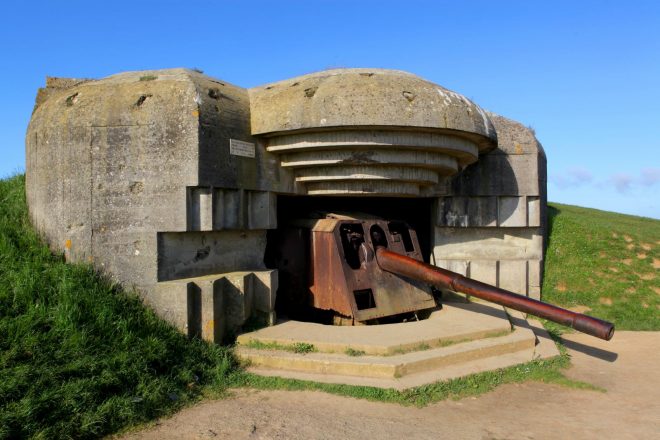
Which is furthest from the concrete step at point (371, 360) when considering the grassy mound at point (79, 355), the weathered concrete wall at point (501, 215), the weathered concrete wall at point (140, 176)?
the weathered concrete wall at point (501, 215)

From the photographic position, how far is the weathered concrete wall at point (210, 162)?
496cm

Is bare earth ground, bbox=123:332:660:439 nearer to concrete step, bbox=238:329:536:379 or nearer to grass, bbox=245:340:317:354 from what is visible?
concrete step, bbox=238:329:536:379

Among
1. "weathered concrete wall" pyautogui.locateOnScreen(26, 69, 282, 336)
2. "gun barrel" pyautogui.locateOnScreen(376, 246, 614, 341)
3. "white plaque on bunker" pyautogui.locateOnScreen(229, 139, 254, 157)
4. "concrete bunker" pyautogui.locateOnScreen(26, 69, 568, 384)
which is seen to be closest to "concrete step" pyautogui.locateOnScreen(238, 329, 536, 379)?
"gun barrel" pyautogui.locateOnScreen(376, 246, 614, 341)

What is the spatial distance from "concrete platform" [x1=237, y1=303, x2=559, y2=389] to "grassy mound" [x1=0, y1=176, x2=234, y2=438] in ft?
1.74

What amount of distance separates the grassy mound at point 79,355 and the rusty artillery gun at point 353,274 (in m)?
1.57

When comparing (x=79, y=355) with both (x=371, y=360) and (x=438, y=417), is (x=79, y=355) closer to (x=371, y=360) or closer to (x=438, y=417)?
(x=371, y=360)

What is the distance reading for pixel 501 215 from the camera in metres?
7.33

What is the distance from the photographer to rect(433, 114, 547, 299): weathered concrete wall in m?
7.30

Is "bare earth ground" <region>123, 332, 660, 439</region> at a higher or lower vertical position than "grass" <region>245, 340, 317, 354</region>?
lower

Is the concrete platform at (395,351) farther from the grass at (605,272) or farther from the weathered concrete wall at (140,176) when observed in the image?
the grass at (605,272)

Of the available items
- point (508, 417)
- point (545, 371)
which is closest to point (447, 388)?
point (508, 417)

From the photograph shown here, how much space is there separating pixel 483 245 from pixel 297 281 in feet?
10.2

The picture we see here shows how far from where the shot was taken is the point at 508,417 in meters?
3.79

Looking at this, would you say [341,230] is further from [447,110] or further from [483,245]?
[483,245]
